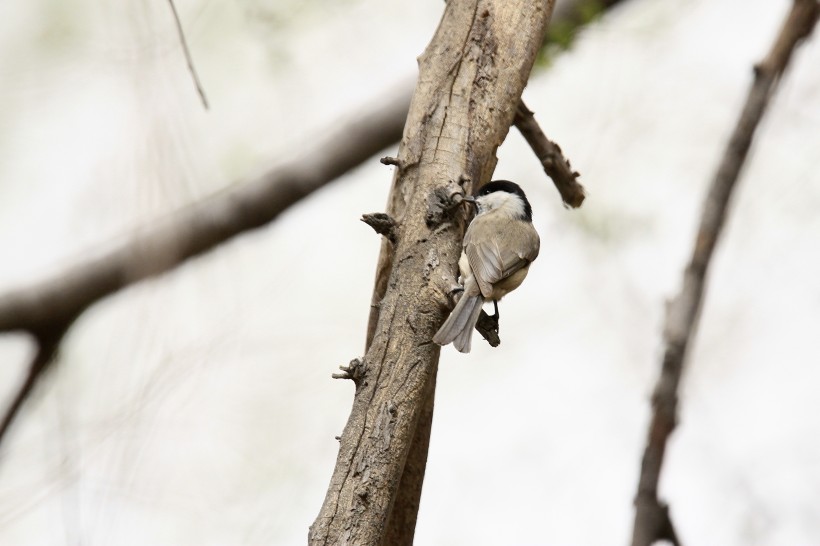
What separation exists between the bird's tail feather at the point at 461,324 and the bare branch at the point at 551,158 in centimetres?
95

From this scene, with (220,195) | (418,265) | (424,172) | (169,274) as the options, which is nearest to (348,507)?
(418,265)

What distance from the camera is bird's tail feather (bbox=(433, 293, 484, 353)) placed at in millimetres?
2219

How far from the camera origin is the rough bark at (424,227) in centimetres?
197

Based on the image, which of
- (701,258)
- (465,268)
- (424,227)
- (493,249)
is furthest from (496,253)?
(701,258)

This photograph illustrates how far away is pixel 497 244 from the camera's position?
305cm

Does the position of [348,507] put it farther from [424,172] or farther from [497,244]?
[497,244]

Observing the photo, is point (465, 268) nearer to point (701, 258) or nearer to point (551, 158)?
point (551, 158)

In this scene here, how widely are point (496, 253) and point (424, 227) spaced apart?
0.63 meters

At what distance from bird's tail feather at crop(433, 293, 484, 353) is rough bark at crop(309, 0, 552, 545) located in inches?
1.0

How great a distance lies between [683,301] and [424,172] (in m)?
1.20

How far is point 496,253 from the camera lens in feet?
9.84

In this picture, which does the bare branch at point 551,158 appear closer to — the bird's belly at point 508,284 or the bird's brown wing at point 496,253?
the bird's brown wing at point 496,253

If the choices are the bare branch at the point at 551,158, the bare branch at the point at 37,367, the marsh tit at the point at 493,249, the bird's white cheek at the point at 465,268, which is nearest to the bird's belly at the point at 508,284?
the marsh tit at the point at 493,249

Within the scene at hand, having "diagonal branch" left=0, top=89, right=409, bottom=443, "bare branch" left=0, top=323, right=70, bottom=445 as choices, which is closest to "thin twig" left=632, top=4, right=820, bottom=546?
"diagonal branch" left=0, top=89, right=409, bottom=443
